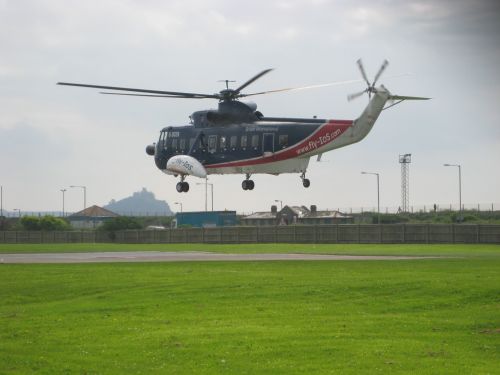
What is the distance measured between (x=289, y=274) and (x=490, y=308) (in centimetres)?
1290

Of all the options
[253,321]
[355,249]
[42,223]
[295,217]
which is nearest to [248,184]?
[355,249]

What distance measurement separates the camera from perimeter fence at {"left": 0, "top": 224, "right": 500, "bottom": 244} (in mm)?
94750

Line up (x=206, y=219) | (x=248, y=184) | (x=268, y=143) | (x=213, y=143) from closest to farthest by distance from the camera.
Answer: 1. (x=268, y=143)
2. (x=213, y=143)
3. (x=248, y=184)
4. (x=206, y=219)

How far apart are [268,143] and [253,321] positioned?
99.9 feet

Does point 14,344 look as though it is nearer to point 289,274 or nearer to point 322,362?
point 322,362

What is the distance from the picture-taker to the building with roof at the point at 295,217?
6594 inches

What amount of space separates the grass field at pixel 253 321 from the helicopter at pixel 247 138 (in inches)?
521

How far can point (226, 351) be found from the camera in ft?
89.4

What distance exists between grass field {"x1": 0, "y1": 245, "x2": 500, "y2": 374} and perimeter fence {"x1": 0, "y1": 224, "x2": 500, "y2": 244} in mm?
47003

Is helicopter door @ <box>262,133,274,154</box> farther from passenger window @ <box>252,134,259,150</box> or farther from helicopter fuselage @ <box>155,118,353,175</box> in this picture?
passenger window @ <box>252,134,259,150</box>

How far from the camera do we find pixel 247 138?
206 feet

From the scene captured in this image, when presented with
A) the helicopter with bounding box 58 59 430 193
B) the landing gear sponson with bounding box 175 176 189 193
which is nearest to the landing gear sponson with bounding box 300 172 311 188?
the helicopter with bounding box 58 59 430 193

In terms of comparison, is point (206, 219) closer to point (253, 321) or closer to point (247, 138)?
point (247, 138)

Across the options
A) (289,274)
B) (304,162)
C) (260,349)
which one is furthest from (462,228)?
(260,349)
